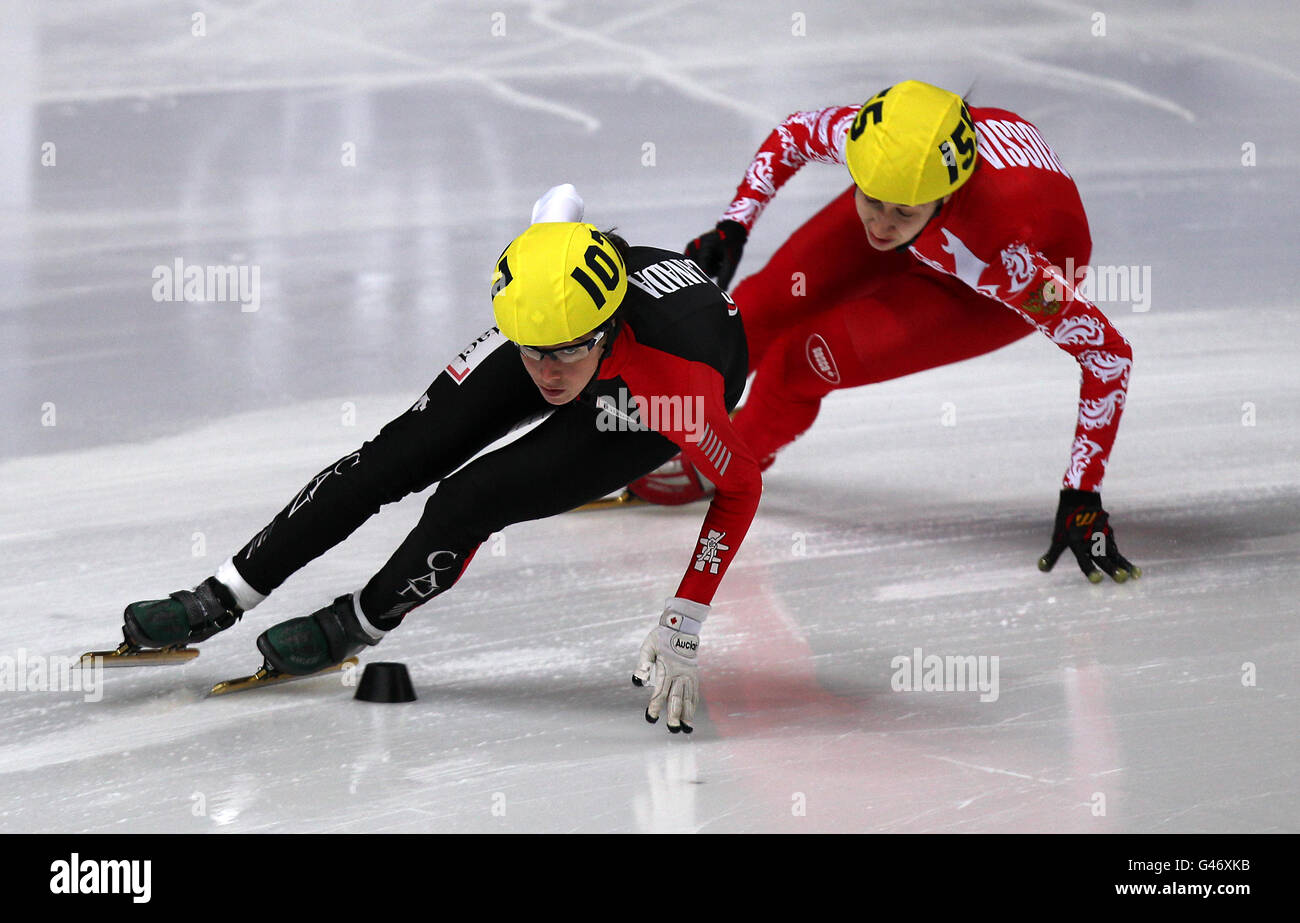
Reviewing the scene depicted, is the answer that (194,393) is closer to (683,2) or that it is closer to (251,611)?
(251,611)

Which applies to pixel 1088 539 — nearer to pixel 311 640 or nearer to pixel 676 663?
pixel 676 663

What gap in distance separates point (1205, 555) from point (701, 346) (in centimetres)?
186

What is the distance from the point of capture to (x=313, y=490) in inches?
119

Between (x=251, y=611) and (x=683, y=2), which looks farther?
(x=683, y=2)

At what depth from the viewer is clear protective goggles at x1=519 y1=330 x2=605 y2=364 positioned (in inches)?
105

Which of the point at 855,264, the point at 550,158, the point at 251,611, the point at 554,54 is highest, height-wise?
the point at 554,54

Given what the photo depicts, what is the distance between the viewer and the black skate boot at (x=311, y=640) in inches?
121

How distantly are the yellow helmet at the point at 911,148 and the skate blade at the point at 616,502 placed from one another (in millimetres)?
1452

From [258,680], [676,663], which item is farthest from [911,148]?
[258,680]

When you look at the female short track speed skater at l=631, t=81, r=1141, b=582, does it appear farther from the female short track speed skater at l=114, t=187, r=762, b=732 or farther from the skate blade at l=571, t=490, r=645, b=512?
the female short track speed skater at l=114, t=187, r=762, b=732

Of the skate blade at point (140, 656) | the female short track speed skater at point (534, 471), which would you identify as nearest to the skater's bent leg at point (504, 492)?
the female short track speed skater at point (534, 471)

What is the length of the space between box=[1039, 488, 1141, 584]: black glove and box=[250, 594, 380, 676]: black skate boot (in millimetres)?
1862

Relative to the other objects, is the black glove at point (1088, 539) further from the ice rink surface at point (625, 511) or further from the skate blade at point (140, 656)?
the skate blade at point (140, 656)
